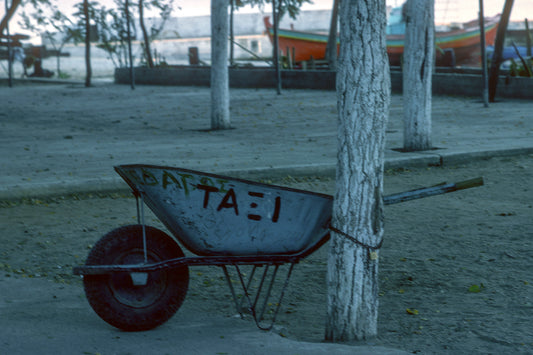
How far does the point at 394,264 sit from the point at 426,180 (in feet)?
10.8

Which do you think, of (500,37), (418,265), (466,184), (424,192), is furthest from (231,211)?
(500,37)

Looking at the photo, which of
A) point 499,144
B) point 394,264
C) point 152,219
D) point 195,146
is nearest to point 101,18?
point 195,146

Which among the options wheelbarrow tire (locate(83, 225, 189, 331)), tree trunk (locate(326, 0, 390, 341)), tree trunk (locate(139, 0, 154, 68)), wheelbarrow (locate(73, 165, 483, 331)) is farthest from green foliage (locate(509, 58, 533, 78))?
wheelbarrow tire (locate(83, 225, 189, 331))

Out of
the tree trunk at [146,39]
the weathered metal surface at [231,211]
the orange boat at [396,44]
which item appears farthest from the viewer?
the orange boat at [396,44]

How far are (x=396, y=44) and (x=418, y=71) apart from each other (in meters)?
28.0

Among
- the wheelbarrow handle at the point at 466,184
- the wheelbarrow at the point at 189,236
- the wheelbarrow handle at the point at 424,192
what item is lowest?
the wheelbarrow at the point at 189,236

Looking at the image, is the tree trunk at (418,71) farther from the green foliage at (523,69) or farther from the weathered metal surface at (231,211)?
the green foliage at (523,69)

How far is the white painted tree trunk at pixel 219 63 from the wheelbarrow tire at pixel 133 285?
27.2ft

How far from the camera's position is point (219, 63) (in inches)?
475

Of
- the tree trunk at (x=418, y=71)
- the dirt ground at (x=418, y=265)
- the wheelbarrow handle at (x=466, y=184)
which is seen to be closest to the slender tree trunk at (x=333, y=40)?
the tree trunk at (x=418, y=71)

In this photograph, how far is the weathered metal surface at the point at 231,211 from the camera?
3861mm

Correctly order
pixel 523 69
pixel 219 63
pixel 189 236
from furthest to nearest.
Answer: pixel 523 69 → pixel 219 63 → pixel 189 236

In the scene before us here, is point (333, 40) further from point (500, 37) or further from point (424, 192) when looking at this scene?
point (424, 192)

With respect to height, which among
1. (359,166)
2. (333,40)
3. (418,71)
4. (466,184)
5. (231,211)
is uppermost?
(333,40)
